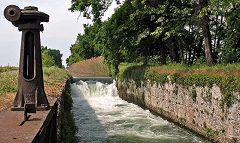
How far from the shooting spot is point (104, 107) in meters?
28.6

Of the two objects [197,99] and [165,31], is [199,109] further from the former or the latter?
[165,31]

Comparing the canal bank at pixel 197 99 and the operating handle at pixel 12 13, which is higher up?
the operating handle at pixel 12 13

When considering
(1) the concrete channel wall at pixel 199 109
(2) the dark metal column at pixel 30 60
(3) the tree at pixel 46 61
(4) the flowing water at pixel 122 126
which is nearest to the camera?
(2) the dark metal column at pixel 30 60

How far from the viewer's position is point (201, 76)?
52.8 feet

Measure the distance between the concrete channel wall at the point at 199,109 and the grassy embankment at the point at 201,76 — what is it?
23 centimetres

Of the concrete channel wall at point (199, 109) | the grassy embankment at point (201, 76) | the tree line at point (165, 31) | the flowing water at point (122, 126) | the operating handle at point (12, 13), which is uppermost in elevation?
the tree line at point (165, 31)

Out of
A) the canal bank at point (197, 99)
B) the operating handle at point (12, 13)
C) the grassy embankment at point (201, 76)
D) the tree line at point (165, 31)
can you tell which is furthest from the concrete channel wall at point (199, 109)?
the operating handle at point (12, 13)

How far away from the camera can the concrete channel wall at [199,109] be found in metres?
13.1

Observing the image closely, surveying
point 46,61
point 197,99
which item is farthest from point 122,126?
point 46,61

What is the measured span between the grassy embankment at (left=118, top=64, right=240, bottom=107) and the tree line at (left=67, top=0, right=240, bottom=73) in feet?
6.39

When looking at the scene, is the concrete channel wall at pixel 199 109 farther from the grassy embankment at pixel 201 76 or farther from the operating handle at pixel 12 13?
the operating handle at pixel 12 13

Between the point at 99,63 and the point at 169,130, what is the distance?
63.8 metres

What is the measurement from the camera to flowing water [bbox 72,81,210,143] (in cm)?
1641

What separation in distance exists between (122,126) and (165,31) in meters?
7.04
